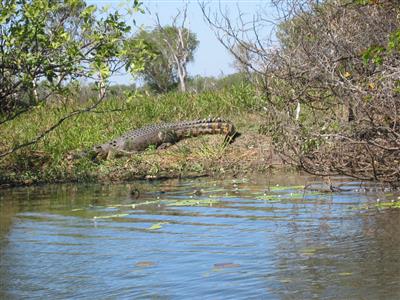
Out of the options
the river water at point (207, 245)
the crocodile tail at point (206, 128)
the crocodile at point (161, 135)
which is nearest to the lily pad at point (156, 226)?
the river water at point (207, 245)

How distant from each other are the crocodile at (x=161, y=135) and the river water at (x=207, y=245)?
4454 mm

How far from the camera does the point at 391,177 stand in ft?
24.2

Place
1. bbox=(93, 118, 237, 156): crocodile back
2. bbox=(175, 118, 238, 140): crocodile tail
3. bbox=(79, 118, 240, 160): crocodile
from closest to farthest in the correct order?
bbox=(79, 118, 240, 160): crocodile
bbox=(93, 118, 237, 156): crocodile back
bbox=(175, 118, 238, 140): crocodile tail

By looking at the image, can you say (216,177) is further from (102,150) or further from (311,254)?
(311,254)

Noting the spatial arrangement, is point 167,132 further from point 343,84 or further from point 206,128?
point 343,84

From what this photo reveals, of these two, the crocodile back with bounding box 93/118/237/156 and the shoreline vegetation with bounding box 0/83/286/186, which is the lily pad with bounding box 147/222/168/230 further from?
the crocodile back with bounding box 93/118/237/156

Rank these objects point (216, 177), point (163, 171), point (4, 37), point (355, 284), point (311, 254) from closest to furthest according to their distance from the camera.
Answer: point (355, 284) < point (311, 254) < point (4, 37) < point (216, 177) < point (163, 171)

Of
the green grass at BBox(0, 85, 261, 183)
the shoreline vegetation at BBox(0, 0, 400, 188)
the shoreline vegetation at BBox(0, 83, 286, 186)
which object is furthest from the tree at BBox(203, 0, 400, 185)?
the green grass at BBox(0, 85, 261, 183)

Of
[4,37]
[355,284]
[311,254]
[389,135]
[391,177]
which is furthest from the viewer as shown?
[4,37]

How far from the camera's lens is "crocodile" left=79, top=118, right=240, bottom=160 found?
1442 centimetres

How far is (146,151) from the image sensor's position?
14.7 metres

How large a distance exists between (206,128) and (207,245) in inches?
360

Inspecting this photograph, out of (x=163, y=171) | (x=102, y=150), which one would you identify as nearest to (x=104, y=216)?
(x=163, y=171)

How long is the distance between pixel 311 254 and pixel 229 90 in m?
12.6
